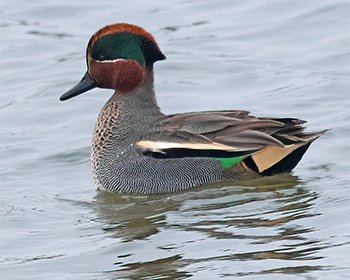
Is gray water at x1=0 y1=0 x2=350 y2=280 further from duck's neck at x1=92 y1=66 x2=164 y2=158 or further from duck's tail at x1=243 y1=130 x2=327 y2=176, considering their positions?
duck's neck at x1=92 y1=66 x2=164 y2=158

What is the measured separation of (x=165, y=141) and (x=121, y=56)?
1042 mm

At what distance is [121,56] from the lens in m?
7.54

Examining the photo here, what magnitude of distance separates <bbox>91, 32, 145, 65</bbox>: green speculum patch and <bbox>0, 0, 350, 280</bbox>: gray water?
141 cm

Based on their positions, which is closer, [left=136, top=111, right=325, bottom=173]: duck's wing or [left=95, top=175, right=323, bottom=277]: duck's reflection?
[left=95, top=175, right=323, bottom=277]: duck's reflection

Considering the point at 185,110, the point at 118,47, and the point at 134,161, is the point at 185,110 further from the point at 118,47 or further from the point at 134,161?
the point at 134,161

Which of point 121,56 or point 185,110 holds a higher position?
point 121,56

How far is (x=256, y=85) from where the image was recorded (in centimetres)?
1097

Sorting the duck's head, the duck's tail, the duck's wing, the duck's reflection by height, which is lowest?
the duck's reflection

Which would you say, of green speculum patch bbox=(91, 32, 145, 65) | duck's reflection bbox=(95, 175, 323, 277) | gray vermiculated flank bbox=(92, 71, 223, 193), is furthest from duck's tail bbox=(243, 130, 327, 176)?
green speculum patch bbox=(91, 32, 145, 65)

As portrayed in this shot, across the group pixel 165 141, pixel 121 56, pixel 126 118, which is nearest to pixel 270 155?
pixel 165 141

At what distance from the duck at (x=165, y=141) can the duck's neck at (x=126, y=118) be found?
10mm

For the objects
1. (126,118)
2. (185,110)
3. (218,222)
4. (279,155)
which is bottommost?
(218,222)

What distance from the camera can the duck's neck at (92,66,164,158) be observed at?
746 cm

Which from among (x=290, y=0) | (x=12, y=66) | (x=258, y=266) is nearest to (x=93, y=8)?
(x=12, y=66)
